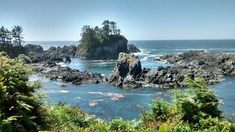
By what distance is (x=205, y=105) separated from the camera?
1633cm

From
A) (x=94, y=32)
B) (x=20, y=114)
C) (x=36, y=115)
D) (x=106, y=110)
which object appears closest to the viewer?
(x=20, y=114)

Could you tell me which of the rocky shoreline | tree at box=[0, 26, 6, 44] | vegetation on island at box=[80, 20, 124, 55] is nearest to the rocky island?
vegetation on island at box=[80, 20, 124, 55]

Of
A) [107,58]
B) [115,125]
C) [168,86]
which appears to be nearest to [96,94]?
[168,86]

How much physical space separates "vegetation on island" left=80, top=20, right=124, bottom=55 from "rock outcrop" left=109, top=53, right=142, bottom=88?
74.5 m

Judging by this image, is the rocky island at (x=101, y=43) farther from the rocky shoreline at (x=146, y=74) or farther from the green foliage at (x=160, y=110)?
the green foliage at (x=160, y=110)

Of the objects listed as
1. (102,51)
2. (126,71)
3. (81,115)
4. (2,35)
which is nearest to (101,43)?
(102,51)

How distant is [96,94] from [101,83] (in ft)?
54.9

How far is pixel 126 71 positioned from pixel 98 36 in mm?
Result: 84505

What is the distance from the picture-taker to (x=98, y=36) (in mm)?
176750

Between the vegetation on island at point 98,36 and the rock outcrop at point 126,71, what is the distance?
74461mm

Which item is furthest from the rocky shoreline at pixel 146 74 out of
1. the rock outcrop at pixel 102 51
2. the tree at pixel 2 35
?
the rock outcrop at pixel 102 51

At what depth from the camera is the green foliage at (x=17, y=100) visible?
11.9 metres

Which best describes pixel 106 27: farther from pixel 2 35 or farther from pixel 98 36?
pixel 2 35

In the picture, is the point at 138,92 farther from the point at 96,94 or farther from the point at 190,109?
the point at 190,109
